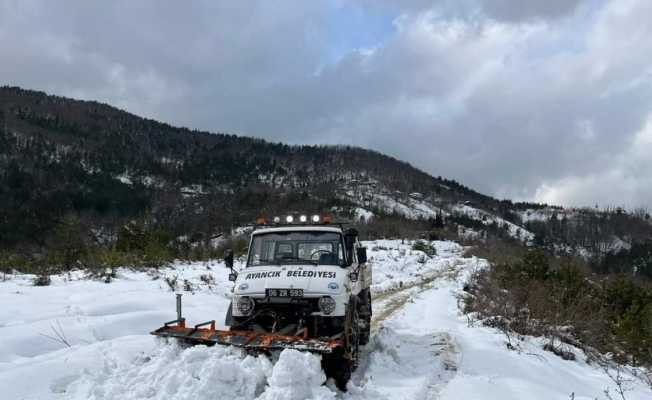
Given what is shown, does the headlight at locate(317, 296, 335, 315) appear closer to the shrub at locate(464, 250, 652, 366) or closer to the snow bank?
the snow bank

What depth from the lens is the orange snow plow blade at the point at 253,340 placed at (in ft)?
20.6

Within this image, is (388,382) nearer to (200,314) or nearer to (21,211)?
(200,314)

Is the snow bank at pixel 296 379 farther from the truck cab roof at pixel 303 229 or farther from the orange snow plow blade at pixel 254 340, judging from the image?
the truck cab roof at pixel 303 229

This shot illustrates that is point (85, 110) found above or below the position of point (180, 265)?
above

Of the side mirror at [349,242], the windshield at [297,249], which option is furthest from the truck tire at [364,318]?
the windshield at [297,249]

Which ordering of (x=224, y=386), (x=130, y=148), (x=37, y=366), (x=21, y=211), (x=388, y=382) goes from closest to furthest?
(x=224, y=386)
(x=37, y=366)
(x=388, y=382)
(x=21, y=211)
(x=130, y=148)

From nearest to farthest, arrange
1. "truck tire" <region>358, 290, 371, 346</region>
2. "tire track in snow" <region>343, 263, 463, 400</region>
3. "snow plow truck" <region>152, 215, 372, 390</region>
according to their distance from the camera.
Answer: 1. "snow plow truck" <region>152, 215, 372, 390</region>
2. "tire track in snow" <region>343, 263, 463, 400</region>
3. "truck tire" <region>358, 290, 371, 346</region>

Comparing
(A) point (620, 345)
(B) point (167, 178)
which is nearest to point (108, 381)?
(A) point (620, 345)

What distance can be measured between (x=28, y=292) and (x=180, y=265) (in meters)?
7.84

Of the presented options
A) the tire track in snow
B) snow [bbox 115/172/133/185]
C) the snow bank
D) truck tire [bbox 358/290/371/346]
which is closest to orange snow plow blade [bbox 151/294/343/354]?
the snow bank

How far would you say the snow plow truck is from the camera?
669cm

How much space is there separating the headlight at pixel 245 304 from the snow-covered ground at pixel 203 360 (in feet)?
4.30

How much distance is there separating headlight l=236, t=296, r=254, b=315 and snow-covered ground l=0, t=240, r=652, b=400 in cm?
131

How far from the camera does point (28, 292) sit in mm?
10750
